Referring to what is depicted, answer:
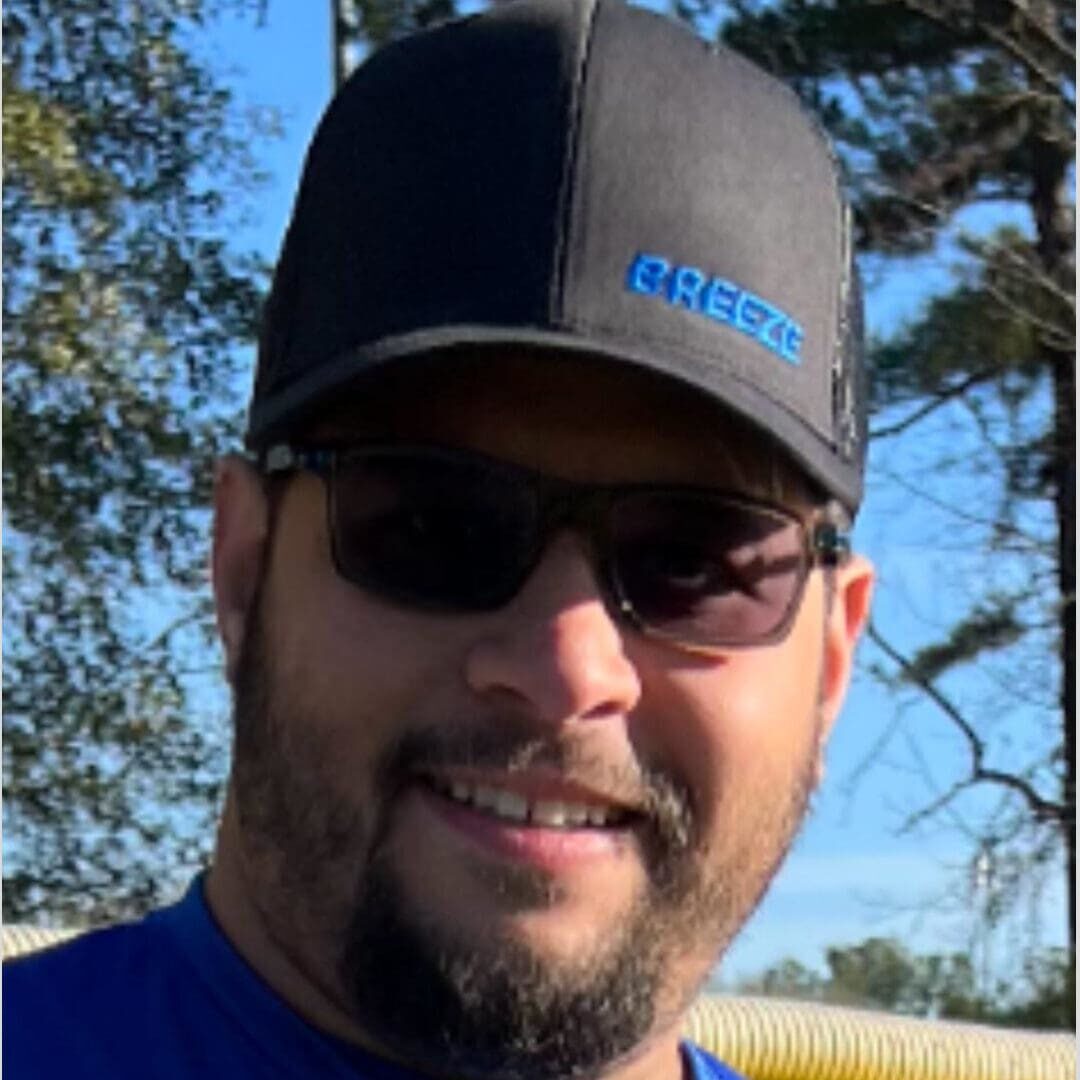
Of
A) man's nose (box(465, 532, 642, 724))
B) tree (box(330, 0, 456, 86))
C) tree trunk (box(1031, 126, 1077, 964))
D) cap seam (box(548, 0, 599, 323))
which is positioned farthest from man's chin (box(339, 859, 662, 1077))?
tree trunk (box(1031, 126, 1077, 964))

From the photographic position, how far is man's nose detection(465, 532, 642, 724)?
1239 millimetres

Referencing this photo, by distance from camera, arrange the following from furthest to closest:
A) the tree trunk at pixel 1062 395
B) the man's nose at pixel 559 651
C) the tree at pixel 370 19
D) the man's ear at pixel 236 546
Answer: the tree trunk at pixel 1062 395, the tree at pixel 370 19, the man's ear at pixel 236 546, the man's nose at pixel 559 651

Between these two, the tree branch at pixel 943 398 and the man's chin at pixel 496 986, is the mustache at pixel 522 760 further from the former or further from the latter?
the tree branch at pixel 943 398

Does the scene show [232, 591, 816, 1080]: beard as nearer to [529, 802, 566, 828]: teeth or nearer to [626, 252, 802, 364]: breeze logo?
[529, 802, 566, 828]: teeth

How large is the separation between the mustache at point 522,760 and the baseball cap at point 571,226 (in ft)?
0.64

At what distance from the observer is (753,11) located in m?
8.08

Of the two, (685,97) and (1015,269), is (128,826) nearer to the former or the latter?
(1015,269)

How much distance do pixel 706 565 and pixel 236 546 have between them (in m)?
0.28

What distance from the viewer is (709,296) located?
132 centimetres

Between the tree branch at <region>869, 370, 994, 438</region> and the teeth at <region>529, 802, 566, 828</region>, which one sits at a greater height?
the tree branch at <region>869, 370, 994, 438</region>

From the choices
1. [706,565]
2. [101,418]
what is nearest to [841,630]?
[706,565]

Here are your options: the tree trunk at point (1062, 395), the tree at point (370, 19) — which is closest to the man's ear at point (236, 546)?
the tree at point (370, 19)

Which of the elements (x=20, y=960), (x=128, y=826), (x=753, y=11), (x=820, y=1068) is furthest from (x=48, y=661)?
(x=20, y=960)

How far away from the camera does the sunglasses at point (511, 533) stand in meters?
1.29
